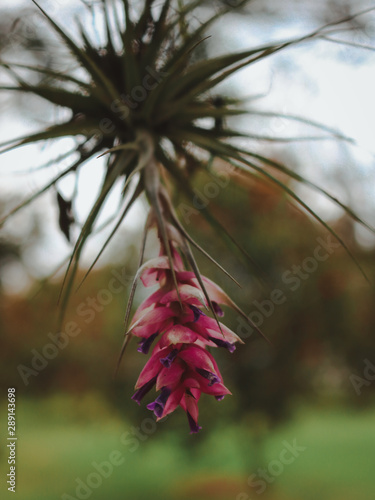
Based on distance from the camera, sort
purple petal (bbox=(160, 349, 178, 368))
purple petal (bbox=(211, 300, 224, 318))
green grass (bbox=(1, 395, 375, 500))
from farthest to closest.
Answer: green grass (bbox=(1, 395, 375, 500)) → purple petal (bbox=(211, 300, 224, 318)) → purple petal (bbox=(160, 349, 178, 368))

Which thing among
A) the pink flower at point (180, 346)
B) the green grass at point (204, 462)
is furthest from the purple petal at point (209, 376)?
the green grass at point (204, 462)

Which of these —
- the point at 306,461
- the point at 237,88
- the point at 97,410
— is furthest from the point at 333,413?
the point at 237,88

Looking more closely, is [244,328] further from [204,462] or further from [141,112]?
[204,462]

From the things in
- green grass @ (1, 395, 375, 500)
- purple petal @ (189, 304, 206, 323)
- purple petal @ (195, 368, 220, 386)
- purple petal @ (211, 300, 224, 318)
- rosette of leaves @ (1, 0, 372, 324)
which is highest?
green grass @ (1, 395, 375, 500)

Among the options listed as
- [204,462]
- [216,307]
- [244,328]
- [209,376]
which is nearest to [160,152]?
[216,307]

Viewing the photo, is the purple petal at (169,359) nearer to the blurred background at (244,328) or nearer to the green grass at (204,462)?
the blurred background at (244,328)

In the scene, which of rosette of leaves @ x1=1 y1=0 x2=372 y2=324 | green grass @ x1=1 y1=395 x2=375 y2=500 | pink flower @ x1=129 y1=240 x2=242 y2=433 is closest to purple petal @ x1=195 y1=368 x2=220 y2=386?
pink flower @ x1=129 y1=240 x2=242 y2=433

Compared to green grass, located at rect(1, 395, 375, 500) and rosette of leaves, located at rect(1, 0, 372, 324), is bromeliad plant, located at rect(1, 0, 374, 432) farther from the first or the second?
green grass, located at rect(1, 395, 375, 500)
